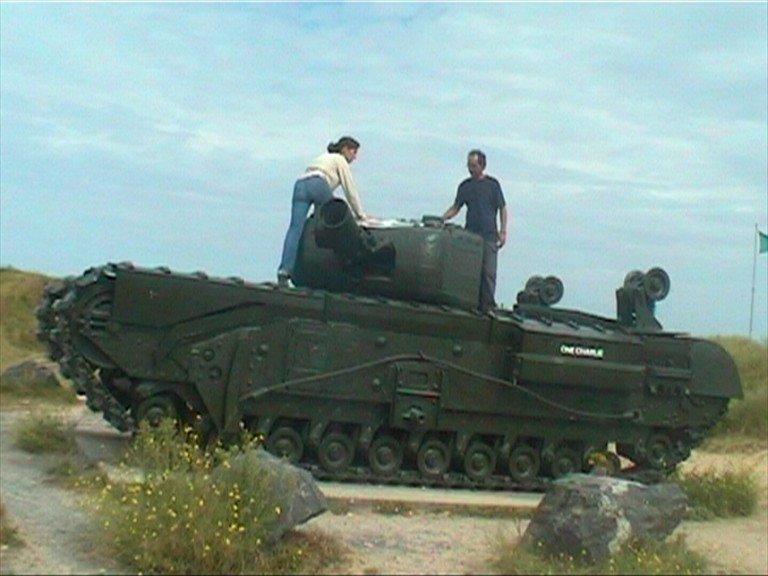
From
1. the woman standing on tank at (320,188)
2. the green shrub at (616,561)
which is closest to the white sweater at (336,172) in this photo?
the woman standing on tank at (320,188)

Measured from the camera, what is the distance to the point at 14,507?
35.4 ft

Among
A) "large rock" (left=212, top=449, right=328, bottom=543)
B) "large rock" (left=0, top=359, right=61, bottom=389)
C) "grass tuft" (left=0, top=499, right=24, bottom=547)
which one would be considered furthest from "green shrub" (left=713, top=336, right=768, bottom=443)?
"grass tuft" (left=0, top=499, right=24, bottom=547)

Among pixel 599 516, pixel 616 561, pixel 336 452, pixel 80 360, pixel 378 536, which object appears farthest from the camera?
pixel 336 452

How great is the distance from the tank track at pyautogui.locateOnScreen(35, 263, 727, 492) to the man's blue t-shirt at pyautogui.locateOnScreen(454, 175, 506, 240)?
8.96 feet

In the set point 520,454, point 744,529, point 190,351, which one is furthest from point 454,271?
point 744,529

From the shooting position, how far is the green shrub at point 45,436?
14069 millimetres

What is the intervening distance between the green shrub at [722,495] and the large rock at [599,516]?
3.20m

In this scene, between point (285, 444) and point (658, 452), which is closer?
point (285, 444)

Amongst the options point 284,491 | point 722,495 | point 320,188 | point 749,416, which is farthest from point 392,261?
point 749,416

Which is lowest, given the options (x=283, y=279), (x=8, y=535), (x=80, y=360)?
(x=8, y=535)

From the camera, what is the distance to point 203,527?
8609 millimetres

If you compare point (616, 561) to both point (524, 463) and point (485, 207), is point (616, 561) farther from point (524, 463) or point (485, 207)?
point (485, 207)

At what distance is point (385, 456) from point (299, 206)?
2.75 metres

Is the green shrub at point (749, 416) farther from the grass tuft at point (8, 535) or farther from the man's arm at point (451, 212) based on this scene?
the grass tuft at point (8, 535)
